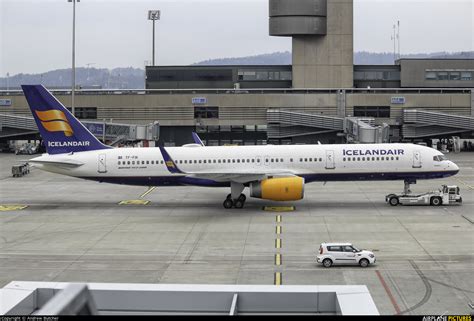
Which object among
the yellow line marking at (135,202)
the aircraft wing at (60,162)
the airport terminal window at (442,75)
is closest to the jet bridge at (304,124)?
the airport terminal window at (442,75)

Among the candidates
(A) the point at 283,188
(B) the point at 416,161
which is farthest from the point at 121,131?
(B) the point at 416,161

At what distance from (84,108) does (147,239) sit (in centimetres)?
5809

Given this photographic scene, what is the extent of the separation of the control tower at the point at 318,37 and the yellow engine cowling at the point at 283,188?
52812 mm

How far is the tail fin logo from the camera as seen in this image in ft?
153

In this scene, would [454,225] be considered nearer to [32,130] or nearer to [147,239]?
[147,239]

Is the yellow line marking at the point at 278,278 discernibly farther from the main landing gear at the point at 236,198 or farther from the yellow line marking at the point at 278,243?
the main landing gear at the point at 236,198

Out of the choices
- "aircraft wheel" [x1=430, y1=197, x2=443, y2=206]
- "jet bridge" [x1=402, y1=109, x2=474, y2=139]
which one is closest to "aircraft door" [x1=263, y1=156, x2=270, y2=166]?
"aircraft wheel" [x1=430, y1=197, x2=443, y2=206]

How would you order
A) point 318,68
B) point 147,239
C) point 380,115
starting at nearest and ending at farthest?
point 147,239
point 380,115
point 318,68

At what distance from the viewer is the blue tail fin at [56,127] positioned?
46.6 meters

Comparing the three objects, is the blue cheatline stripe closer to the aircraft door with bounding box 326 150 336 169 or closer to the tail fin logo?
the aircraft door with bounding box 326 150 336 169

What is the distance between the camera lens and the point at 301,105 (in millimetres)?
87438

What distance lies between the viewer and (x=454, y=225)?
38.0 m

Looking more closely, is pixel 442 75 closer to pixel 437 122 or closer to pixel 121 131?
pixel 437 122

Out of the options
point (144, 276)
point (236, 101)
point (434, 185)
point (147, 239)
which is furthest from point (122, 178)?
point (236, 101)
